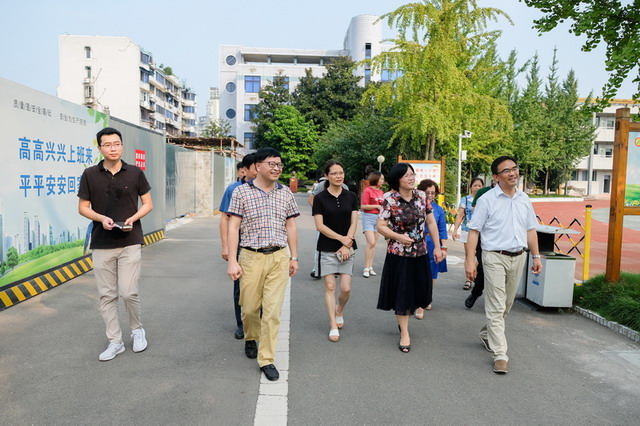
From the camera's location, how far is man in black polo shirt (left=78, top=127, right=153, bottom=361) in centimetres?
452

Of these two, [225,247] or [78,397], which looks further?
[225,247]

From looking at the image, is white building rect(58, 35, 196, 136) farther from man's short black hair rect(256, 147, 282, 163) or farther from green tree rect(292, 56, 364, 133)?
man's short black hair rect(256, 147, 282, 163)

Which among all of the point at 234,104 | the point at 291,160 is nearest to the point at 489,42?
the point at 291,160

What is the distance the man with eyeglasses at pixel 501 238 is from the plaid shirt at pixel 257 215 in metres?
1.86

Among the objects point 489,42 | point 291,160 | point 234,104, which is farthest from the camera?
point 234,104

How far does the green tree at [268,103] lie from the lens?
5744 centimetres

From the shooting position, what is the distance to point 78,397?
367cm

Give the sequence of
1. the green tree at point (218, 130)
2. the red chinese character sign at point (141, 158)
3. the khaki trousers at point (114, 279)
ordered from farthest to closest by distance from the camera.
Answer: the green tree at point (218, 130)
the red chinese character sign at point (141, 158)
the khaki trousers at point (114, 279)

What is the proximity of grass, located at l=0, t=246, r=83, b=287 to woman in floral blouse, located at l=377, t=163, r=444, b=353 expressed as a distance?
4770 mm

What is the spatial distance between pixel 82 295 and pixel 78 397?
11.8 feet

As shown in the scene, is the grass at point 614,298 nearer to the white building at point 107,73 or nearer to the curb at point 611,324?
the curb at point 611,324

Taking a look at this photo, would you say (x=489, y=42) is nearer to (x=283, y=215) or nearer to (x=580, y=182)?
(x=283, y=215)

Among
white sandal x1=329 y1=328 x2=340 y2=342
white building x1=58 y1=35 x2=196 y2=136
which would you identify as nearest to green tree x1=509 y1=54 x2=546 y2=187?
white sandal x1=329 y1=328 x2=340 y2=342

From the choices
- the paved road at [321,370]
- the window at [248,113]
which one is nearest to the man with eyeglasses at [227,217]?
the paved road at [321,370]
